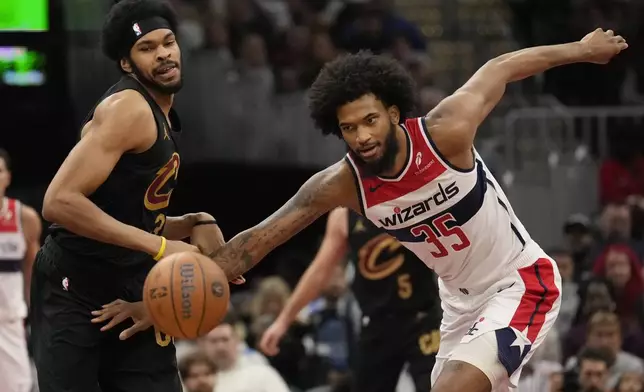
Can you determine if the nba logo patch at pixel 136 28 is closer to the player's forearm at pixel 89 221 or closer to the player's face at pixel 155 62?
the player's face at pixel 155 62

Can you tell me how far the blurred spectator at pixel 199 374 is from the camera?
945 centimetres

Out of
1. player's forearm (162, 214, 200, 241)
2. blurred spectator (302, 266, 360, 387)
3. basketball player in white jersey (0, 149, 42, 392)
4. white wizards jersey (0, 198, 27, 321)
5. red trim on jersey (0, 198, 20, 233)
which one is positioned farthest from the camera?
blurred spectator (302, 266, 360, 387)

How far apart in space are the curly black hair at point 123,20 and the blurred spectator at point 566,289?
20.3ft

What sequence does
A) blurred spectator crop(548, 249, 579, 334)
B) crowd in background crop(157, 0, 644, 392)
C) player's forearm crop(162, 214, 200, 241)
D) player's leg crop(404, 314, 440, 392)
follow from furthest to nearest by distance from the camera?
1. blurred spectator crop(548, 249, 579, 334)
2. crowd in background crop(157, 0, 644, 392)
3. player's leg crop(404, 314, 440, 392)
4. player's forearm crop(162, 214, 200, 241)

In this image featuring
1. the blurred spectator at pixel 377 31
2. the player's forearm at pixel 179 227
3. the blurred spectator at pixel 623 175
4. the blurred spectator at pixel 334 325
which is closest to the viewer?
the player's forearm at pixel 179 227

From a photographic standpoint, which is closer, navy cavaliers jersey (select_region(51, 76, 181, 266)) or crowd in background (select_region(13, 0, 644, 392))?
navy cavaliers jersey (select_region(51, 76, 181, 266))

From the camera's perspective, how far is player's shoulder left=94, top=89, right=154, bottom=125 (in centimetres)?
595

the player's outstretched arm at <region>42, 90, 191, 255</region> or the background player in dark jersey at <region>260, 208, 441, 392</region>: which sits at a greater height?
the player's outstretched arm at <region>42, 90, 191, 255</region>

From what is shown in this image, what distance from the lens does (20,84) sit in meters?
13.0

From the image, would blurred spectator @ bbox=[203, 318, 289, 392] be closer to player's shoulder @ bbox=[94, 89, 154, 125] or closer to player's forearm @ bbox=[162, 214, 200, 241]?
player's forearm @ bbox=[162, 214, 200, 241]

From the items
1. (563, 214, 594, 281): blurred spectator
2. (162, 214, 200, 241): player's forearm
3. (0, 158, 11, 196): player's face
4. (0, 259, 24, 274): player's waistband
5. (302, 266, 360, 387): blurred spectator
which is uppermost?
(162, 214, 200, 241): player's forearm

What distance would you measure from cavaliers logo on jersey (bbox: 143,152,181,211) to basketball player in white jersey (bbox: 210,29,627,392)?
1.16 feet

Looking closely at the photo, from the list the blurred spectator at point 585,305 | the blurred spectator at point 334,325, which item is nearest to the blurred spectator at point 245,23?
the blurred spectator at point 334,325

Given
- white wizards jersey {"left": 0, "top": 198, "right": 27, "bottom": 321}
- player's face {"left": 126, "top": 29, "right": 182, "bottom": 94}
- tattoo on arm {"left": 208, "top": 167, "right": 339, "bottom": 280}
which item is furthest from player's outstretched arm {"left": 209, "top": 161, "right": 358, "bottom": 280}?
white wizards jersey {"left": 0, "top": 198, "right": 27, "bottom": 321}
